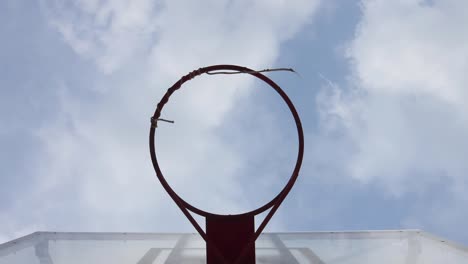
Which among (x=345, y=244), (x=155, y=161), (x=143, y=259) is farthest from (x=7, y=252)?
(x=345, y=244)

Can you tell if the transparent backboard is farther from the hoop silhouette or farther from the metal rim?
the metal rim

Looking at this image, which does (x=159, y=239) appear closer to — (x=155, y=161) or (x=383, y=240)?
(x=155, y=161)

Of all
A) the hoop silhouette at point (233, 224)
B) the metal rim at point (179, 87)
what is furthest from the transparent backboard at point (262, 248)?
the metal rim at point (179, 87)

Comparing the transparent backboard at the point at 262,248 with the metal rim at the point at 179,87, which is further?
the transparent backboard at the point at 262,248

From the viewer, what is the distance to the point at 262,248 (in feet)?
10.3

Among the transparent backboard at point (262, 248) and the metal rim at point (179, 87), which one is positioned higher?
the metal rim at point (179, 87)

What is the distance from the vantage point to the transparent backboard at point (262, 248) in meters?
2.82

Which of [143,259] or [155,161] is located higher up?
[155,161]

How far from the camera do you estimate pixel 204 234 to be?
2.41 meters

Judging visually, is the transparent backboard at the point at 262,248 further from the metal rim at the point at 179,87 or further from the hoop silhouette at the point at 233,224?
the metal rim at the point at 179,87

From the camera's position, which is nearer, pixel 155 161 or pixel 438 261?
pixel 155 161

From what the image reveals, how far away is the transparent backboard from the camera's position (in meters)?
2.82

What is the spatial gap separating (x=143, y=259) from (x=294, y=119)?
4.78 ft

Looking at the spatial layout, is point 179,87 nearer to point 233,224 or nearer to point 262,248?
point 233,224
